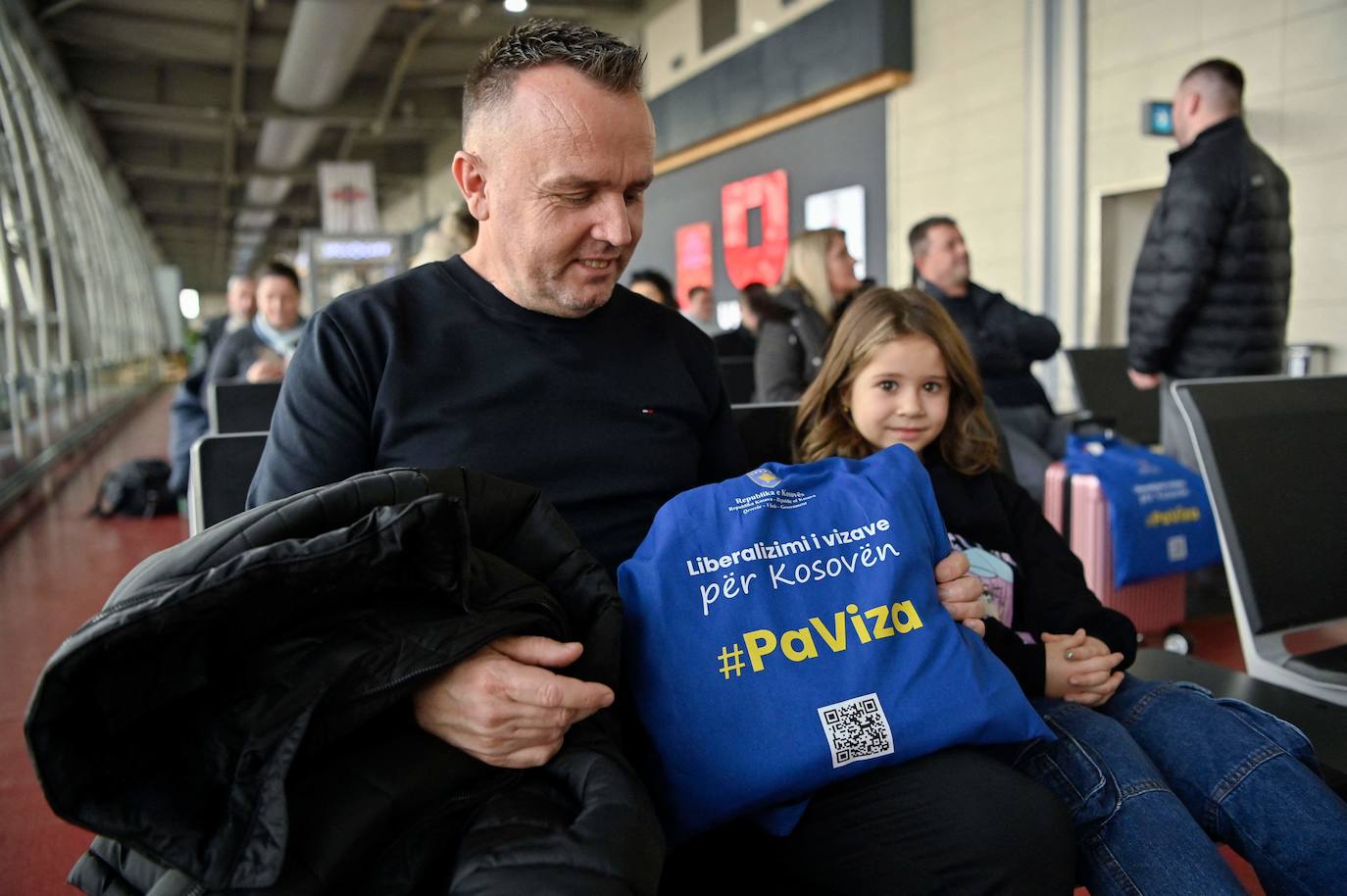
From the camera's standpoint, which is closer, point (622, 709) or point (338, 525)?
point (338, 525)

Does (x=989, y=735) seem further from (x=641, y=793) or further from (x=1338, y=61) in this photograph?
(x=1338, y=61)

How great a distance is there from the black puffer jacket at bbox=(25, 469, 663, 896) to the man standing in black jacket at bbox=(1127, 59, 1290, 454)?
3.14 meters

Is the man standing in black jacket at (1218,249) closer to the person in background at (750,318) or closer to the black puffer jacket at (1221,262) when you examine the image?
Result: the black puffer jacket at (1221,262)

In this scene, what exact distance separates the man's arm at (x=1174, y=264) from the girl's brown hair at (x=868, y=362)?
75.6 inches

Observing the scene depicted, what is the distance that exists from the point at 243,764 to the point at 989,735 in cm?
79

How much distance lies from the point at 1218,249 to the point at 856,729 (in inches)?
119

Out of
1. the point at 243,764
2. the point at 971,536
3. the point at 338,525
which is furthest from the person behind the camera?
the point at 971,536

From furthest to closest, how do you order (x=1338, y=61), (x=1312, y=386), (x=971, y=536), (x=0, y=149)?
(x=0, y=149) < (x=1338, y=61) < (x=1312, y=386) < (x=971, y=536)

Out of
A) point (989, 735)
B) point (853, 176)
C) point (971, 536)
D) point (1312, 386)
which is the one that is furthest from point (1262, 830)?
point (853, 176)

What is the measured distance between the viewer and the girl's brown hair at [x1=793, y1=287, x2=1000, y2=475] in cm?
181

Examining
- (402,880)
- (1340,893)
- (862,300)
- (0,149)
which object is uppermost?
(0,149)

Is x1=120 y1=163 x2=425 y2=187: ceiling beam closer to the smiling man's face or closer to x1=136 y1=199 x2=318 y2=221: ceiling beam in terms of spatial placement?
x1=136 y1=199 x2=318 y2=221: ceiling beam

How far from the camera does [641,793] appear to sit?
3.15 feet

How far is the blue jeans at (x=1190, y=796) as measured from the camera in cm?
116
